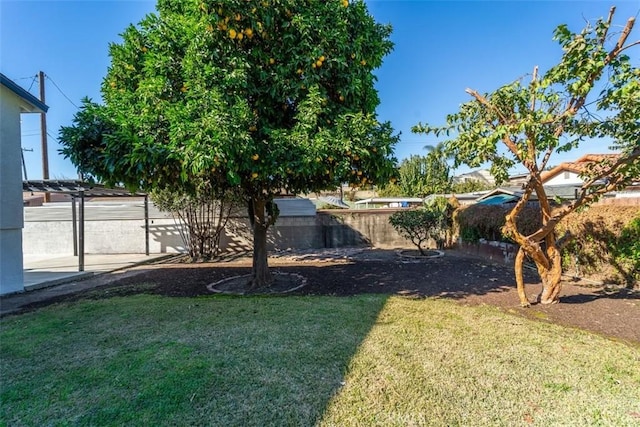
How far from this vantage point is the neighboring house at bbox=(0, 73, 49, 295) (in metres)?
6.77

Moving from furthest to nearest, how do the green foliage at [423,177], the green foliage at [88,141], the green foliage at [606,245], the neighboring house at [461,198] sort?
1. the green foliage at [423,177]
2. the neighboring house at [461,198]
3. the green foliage at [606,245]
4. the green foliage at [88,141]

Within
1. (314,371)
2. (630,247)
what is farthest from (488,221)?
(314,371)

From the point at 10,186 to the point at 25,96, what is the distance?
6.66 feet

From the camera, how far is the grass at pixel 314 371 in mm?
2396

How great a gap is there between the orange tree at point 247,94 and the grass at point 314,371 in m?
2.21

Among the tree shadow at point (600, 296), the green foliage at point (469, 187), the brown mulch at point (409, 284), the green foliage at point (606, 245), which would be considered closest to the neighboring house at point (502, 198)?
the brown mulch at point (409, 284)

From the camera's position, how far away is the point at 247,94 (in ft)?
16.7

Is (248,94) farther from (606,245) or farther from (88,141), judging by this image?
(606,245)

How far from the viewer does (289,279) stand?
775 centimetres

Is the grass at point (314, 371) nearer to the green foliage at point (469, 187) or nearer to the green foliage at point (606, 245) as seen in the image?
the green foliage at point (606, 245)

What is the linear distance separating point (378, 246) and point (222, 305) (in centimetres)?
949

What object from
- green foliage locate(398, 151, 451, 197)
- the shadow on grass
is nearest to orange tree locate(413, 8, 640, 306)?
the shadow on grass

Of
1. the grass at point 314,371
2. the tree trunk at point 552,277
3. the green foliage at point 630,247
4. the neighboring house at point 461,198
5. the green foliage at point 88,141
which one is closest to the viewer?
the grass at point 314,371

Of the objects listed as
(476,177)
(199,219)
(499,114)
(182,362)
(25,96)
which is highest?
(476,177)
